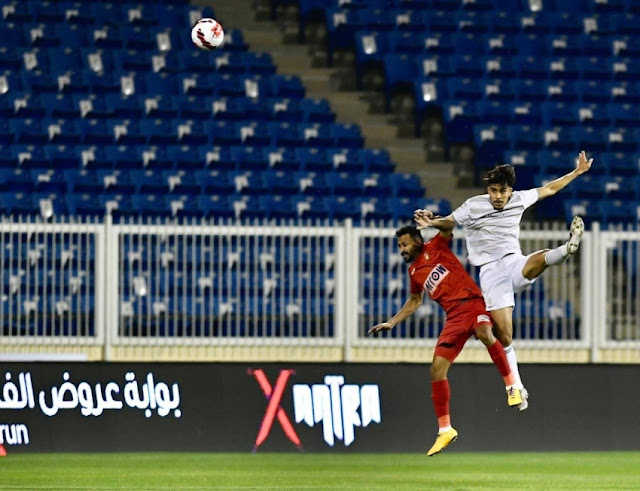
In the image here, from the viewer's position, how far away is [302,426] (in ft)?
44.0

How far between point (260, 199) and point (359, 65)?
4.12 metres

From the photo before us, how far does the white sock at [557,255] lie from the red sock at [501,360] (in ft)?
2.45

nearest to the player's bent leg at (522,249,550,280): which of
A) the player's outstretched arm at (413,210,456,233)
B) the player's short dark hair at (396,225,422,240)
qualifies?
the player's outstretched arm at (413,210,456,233)

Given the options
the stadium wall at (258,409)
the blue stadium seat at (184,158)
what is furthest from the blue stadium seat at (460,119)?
the stadium wall at (258,409)

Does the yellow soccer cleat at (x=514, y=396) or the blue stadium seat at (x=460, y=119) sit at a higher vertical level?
the blue stadium seat at (x=460, y=119)

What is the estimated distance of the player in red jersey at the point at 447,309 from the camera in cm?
1113

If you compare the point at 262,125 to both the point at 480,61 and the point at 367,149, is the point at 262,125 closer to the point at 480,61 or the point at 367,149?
the point at 367,149

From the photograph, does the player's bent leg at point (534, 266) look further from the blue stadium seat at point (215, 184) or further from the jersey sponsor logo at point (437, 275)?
the blue stadium seat at point (215, 184)

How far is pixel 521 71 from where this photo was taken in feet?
70.8

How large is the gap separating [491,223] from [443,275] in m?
0.52

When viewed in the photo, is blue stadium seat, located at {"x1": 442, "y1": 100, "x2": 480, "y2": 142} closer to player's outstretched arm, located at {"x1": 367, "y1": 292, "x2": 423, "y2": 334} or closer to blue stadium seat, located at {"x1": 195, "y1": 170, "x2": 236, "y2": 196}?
blue stadium seat, located at {"x1": 195, "y1": 170, "x2": 236, "y2": 196}

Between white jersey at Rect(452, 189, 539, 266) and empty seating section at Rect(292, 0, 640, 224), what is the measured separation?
8.47 meters

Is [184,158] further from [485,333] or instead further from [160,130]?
[485,333]

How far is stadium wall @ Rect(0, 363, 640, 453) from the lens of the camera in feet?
43.5
